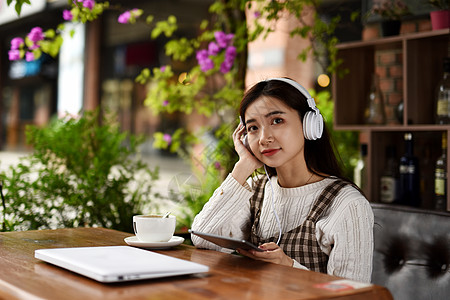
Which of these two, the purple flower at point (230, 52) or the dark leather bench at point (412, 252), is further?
the purple flower at point (230, 52)

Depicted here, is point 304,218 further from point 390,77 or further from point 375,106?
point 390,77

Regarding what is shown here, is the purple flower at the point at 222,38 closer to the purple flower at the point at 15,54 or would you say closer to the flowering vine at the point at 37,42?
the flowering vine at the point at 37,42

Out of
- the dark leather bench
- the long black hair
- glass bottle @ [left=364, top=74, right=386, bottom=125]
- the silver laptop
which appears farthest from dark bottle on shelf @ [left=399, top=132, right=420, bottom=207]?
the silver laptop

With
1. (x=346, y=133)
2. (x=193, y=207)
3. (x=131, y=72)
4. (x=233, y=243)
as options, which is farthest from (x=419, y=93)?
(x=131, y=72)

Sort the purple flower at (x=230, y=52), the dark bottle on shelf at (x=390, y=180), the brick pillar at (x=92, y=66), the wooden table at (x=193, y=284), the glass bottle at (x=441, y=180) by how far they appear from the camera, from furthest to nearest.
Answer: the brick pillar at (x=92, y=66) → the purple flower at (x=230, y=52) → the dark bottle on shelf at (x=390, y=180) → the glass bottle at (x=441, y=180) → the wooden table at (x=193, y=284)

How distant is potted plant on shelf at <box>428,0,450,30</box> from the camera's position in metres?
2.62

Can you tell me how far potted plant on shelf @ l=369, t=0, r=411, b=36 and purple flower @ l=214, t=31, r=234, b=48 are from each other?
2.56ft

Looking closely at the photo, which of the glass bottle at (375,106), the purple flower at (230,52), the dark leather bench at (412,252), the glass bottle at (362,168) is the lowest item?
the dark leather bench at (412,252)

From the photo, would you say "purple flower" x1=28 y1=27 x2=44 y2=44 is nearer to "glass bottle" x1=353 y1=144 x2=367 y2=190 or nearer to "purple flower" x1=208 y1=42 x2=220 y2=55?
"purple flower" x1=208 y1=42 x2=220 y2=55

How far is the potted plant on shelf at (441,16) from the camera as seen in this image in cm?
262

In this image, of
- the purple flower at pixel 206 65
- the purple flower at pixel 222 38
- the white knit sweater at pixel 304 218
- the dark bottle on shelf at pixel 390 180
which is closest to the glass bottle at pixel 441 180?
the dark bottle on shelf at pixel 390 180

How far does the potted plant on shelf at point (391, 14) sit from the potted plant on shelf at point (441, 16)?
0.19 m

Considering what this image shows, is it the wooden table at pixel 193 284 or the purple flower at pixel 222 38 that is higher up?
the purple flower at pixel 222 38

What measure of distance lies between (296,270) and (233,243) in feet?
0.56
